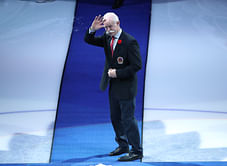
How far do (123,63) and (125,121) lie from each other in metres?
0.53

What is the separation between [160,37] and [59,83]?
2.08 m

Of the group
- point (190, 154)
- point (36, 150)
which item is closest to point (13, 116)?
point (36, 150)

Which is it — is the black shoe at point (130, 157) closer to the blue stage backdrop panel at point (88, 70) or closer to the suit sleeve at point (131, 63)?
the suit sleeve at point (131, 63)

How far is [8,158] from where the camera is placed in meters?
3.85

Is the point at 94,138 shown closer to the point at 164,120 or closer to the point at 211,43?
the point at 164,120

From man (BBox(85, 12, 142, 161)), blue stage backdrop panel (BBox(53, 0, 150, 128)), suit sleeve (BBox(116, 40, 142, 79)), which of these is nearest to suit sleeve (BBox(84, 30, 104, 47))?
man (BBox(85, 12, 142, 161))

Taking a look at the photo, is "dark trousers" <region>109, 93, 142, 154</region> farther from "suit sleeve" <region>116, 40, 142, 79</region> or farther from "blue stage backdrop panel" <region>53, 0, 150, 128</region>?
"blue stage backdrop panel" <region>53, 0, 150, 128</region>

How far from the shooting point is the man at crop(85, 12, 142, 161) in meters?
3.34

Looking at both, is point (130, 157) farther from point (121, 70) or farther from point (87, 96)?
point (87, 96)

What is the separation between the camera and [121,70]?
3.34m

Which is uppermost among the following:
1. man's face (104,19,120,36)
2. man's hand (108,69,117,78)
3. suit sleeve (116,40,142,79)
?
man's face (104,19,120,36)

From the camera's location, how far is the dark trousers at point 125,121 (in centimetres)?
347

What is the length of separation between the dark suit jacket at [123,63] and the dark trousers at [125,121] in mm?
77

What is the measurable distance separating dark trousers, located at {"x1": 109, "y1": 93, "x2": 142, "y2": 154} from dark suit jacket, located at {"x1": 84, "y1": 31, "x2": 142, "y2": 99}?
77 mm
